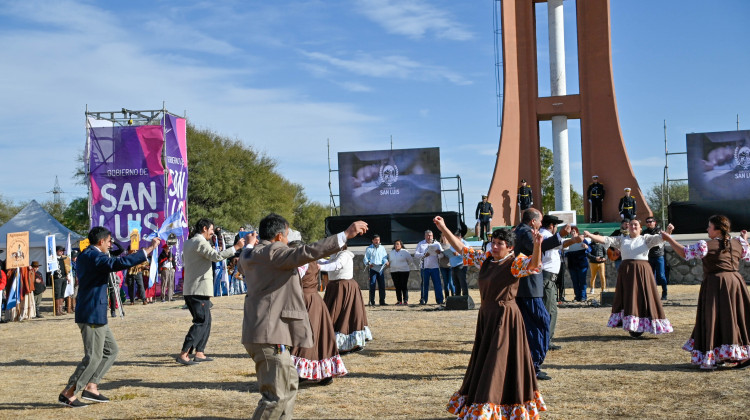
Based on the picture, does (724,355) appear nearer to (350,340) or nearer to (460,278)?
(350,340)

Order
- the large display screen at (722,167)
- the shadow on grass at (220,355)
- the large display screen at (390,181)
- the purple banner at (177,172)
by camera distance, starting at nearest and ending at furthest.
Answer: the shadow on grass at (220,355), the purple banner at (177,172), the large display screen at (722,167), the large display screen at (390,181)

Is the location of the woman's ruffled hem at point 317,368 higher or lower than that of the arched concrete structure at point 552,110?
lower

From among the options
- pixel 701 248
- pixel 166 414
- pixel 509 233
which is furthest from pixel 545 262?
pixel 166 414

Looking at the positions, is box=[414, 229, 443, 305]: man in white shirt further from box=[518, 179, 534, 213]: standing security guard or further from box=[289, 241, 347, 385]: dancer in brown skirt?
box=[518, 179, 534, 213]: standing security guard

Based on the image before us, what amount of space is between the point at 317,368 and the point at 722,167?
26.5m

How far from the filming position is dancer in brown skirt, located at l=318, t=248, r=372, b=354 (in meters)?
10.6

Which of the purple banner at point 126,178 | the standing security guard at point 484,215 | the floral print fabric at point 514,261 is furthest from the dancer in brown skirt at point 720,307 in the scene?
the standing security guard at point 484,215

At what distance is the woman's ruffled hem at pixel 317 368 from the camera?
8.32m

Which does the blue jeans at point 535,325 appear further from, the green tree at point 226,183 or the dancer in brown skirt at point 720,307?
the green tree at point 226,183

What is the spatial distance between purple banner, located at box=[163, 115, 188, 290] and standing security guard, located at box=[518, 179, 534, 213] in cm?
1317

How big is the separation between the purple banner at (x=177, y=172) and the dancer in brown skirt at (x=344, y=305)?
1381 centimetres

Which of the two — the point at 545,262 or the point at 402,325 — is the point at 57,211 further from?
the point at 545,262

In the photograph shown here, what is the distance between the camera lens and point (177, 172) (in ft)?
80.5

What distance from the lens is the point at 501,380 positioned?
20.0 feet
